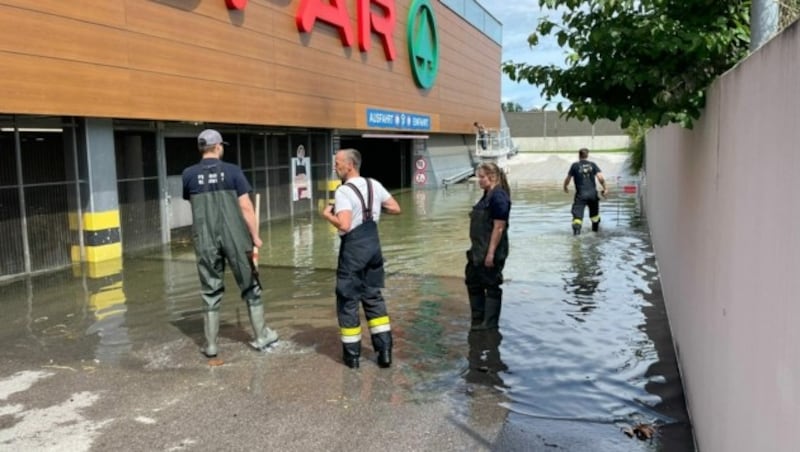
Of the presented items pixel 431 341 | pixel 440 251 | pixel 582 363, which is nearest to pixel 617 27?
pixel 582 363

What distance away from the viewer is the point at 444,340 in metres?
6.46

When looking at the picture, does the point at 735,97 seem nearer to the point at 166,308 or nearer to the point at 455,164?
the point at 166,308

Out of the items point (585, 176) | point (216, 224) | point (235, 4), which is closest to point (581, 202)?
point (585, 176)

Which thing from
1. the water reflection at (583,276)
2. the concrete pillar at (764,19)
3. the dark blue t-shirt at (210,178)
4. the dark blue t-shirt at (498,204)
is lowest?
the water reflection at (583,276)

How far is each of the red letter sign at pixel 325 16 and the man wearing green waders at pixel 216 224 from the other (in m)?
13.0

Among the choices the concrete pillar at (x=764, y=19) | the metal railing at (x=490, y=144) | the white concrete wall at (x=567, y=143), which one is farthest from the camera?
the white concrete wall at (x=567, y=143)

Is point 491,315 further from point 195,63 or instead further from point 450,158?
point 450,158

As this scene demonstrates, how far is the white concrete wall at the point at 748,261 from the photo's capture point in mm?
2092

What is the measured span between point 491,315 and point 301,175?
14842 millimetres

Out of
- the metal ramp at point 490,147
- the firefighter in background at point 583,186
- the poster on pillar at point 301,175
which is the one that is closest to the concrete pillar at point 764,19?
the firefighter in background at point 583,186

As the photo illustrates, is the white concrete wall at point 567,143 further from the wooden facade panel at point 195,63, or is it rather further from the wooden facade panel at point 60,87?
the wooden facade panel at point 60,87

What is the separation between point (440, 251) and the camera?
481 inches

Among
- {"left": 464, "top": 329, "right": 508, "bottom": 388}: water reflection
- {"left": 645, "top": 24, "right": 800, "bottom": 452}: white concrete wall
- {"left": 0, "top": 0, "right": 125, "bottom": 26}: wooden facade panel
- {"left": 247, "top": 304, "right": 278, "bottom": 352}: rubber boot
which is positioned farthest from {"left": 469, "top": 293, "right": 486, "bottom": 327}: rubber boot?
{"left": 0, "top": 0, "right": 125, "bottom": 26}: wooden facade panel

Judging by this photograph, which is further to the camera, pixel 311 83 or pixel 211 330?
pixel 311 83
